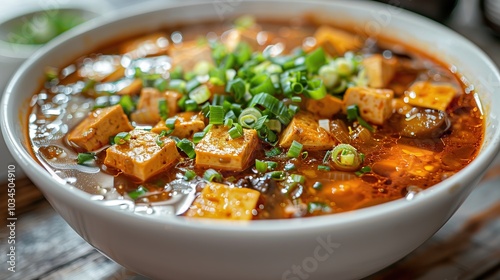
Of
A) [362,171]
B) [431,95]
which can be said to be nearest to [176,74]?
[362,171]

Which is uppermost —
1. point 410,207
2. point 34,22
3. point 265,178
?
point 410,207

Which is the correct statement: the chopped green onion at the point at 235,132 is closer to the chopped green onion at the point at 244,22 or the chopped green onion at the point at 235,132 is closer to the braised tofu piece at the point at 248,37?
the braised tofu piece at the point at 248,37

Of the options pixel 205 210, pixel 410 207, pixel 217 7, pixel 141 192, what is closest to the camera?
pixel 410 207

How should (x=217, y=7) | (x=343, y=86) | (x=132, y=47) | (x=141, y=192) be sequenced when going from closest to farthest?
1. (x=141, y=192)
2. (x=343, y=86)
3. (x=132, y=47)
4. (x=217, y=7)

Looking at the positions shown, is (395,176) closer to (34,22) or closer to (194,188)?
(194,188)

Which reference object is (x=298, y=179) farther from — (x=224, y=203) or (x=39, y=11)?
(x=39, y=11)

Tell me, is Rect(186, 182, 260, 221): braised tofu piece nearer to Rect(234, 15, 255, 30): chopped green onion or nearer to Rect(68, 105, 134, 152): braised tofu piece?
Rect(68, 105, 134, 152): braised tofu piece

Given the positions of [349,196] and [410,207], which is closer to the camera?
[410,207]

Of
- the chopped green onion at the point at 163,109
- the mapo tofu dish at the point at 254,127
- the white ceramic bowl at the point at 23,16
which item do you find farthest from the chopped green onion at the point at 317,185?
the white ceramic bowl at the point at 23,16

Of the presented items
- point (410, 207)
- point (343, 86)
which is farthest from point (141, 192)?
point (343, 86)
